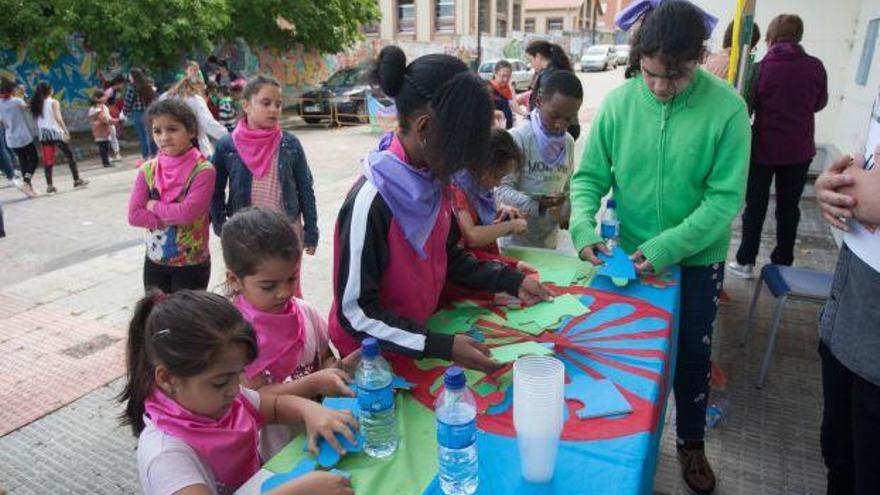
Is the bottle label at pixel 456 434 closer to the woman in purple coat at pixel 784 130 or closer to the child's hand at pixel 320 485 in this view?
the child's hand at pixel 320 485

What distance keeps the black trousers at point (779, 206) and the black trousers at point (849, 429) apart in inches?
121

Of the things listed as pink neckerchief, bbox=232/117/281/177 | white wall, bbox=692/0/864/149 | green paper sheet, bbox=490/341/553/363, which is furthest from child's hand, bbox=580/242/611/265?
white wall, bbox=692/0/864/149

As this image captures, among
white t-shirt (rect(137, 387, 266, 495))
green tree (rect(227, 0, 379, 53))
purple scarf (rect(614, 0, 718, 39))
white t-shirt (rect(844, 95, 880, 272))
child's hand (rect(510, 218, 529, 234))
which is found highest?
green tree (rect(227, 0, 379, 53))

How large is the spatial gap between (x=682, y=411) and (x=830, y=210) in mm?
1243

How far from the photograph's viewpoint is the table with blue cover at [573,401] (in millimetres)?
1240

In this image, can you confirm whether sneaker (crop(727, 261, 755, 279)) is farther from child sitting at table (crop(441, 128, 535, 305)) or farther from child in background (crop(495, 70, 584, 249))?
child sitting at table (crop(441, 128, 535, 305))

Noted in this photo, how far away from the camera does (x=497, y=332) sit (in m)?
1.88

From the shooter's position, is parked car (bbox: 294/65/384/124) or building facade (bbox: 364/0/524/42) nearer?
parked car (bbox: 294/65/384/124)

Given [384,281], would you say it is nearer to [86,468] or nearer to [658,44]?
[658,44]

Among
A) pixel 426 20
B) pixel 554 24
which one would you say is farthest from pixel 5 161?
pixel 554 24

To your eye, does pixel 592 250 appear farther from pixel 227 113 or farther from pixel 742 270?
pixel 227 113

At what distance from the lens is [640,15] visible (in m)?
2.14

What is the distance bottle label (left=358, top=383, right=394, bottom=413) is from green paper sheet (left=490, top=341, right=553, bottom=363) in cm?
41

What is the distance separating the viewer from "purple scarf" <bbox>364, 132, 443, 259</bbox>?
1545mm
